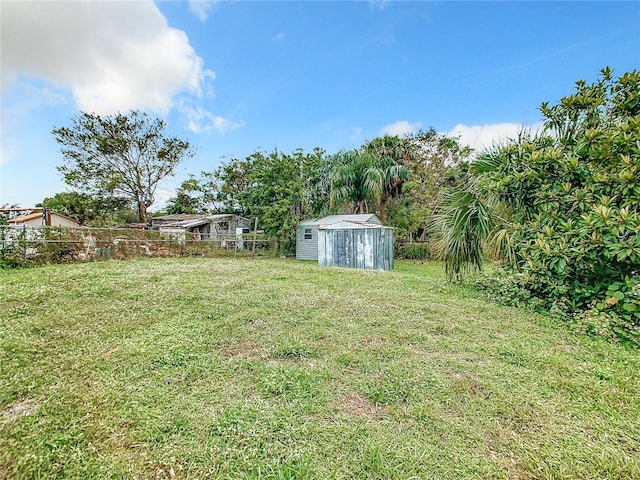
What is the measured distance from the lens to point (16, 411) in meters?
1.72

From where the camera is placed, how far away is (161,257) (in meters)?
10.4

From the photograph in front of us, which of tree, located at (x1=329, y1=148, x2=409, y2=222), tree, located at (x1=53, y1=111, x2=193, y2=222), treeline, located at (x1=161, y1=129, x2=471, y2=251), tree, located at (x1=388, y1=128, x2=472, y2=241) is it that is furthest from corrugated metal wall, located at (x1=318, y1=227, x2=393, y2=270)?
tree, located at (x1=53, y1=111, x2=193, y2=222)

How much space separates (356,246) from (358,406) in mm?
8436

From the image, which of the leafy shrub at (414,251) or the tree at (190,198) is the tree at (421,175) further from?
the tree at (190,198)

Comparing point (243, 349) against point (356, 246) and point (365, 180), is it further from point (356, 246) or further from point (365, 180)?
point (365, 180)

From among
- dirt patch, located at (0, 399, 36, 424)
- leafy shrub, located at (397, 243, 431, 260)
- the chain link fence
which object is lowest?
dirt patch, located at (0, 399, 36, 424)

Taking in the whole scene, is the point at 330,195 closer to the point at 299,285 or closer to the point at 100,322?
the point at 299,285

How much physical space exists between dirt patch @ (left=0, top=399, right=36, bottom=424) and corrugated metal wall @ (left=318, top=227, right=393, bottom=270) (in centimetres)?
878

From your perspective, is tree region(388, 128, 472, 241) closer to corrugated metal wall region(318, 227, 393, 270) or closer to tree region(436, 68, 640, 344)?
corrugated metal wall region(318, 227, 393, 270)

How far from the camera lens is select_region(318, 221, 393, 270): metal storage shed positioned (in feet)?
32.2

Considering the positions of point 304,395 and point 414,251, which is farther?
point 414,251

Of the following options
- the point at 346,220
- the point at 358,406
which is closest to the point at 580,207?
the point at 358,406

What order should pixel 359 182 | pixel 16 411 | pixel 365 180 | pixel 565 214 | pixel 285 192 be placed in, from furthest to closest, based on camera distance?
pixel 359 182, pixel 365 180, pixel 285 192, pixel 565 214, pixel 16 411

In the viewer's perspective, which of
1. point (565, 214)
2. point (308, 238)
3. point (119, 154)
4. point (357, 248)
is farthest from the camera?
point (119, 154)
